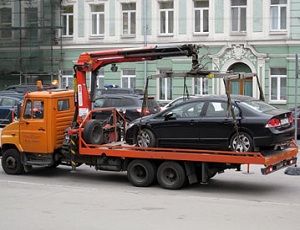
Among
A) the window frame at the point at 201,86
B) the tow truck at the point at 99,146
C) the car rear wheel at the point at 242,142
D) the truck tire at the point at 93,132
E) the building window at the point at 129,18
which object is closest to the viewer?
the car rear wheel at the point at 242,142

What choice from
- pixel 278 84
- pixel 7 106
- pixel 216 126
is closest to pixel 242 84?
pixel 278 84

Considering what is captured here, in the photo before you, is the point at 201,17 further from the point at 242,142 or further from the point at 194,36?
the point at 242,142

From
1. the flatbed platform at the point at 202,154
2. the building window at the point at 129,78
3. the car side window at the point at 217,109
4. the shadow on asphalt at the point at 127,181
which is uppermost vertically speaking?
the building window at the point at 129,78

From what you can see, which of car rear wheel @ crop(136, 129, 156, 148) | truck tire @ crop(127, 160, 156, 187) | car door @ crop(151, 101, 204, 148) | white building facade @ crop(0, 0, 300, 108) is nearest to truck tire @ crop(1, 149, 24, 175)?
truck tire @ crop(127, 160, 156, 187)

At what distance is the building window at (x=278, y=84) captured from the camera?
108ft

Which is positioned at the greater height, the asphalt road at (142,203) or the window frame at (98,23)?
the window frame at (98,23)

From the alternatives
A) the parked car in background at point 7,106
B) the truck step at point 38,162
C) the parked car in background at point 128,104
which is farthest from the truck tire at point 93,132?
the parked car in background at point 7,106

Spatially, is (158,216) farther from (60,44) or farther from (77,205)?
(60,44)

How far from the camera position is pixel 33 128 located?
573 inches

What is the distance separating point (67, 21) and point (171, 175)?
26.3m

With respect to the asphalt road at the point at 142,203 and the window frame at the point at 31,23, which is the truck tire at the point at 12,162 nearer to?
the asphalt road at the point at 142,203

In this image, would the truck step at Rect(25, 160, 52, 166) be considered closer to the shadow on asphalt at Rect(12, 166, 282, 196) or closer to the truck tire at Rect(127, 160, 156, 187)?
the shadow on asphalt at Rect(12, 166, 282, 196)

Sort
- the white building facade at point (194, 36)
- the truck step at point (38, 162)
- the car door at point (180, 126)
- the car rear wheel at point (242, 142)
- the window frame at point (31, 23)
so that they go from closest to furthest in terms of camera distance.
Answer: the car rear wheel at point (242, 142), the car door at point (180, 126), the truck step at point (38, 162), the white building facade at point (194, 36), the window frame at point (31, 23)

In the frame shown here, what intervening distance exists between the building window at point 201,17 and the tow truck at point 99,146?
20.1m
